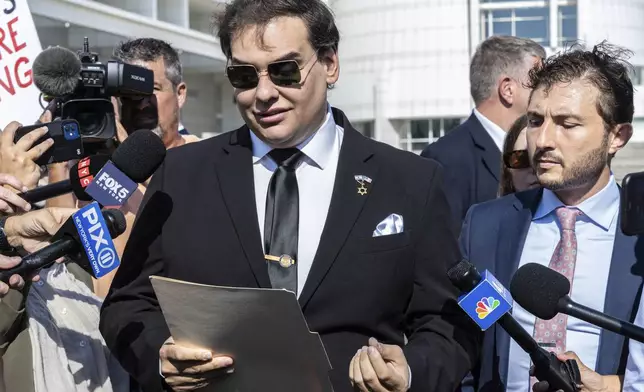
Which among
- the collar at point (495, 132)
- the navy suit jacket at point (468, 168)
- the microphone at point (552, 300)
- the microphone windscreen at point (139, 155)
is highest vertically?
the microphone windscreen at point (139, 155)

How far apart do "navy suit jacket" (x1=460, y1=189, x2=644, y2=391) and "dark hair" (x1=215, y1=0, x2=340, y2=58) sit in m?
0.88

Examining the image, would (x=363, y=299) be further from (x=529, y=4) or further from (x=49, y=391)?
(x=529, y=4)

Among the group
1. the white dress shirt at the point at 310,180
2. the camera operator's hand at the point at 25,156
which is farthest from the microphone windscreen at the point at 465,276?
the camera operator's hand at the point at 25,156

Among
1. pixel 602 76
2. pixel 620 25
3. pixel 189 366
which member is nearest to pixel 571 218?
pixel 602 76

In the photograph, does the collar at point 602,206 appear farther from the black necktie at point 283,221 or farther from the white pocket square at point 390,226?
the black necktie at point 283,221

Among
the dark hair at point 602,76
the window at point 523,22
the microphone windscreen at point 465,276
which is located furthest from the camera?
the window at point 523,22

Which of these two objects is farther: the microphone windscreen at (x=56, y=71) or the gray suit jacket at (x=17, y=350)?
the microphone windscreen at (x=56, y=71)

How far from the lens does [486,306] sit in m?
2.37

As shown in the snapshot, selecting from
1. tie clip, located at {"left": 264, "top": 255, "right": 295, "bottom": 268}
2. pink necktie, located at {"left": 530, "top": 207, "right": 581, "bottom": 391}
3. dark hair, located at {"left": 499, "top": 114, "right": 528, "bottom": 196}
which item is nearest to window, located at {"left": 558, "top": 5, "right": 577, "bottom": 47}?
dark hair, located at {"left": 499, "top": 114, "right": 528, "bottom": 196}

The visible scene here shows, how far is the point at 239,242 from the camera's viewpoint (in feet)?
9.48

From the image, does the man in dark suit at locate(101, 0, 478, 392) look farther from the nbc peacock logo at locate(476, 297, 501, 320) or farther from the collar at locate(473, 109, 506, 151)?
the collar at locate(473, 109, 506, 151)

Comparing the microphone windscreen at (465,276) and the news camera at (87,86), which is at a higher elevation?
the news camera at (87,86)

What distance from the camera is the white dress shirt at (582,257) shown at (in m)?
3.17

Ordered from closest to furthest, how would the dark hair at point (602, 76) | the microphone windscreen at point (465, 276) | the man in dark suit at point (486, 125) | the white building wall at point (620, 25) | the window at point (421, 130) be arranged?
the microphone windscreen at point (465, 276) < the dark hair at point (602, 76) < the man in dark suit at point (486, 125) < the white building wall at point (620, 25) < the window at point (421, 130)
